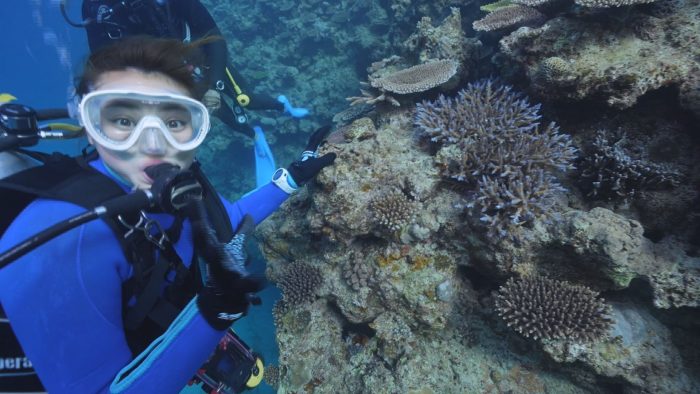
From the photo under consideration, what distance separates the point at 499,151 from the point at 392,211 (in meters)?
1.31

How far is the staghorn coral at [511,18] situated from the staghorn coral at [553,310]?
11.7ft

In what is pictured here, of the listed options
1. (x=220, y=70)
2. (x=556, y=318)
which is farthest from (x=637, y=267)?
(x=220, y=70)

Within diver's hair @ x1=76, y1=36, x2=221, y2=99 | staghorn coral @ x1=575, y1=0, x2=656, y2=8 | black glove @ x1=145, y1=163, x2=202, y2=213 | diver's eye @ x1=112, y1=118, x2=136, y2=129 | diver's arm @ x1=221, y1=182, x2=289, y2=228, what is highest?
diver's hair @ x1=76, y1=36, x2=221, y2=99

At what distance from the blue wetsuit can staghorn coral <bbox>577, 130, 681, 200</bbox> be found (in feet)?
12.9

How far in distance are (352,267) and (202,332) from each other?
87.8 inches

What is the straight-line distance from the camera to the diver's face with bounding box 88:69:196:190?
87.3 inches

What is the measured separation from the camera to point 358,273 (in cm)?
409

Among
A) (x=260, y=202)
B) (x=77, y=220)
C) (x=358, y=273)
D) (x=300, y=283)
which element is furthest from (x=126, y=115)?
(x=300, y=283)

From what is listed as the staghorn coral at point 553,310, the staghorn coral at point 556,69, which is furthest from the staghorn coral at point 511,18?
the staghorn coral at point 553,310

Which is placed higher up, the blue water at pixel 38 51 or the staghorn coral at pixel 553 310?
the staghorn coral at pixel 553 310

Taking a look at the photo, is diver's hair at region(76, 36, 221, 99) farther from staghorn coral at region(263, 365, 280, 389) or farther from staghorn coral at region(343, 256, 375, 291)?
staghorn coral at region(263, 365, 280, 389)

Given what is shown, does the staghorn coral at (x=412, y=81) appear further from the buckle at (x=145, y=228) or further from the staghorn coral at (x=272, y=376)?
the staghorn coral at (x=272, y=376)

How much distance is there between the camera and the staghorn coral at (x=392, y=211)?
3797 mm

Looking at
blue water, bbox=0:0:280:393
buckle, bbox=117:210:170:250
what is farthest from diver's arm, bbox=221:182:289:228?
blue water, bbox=0:0:280:393
